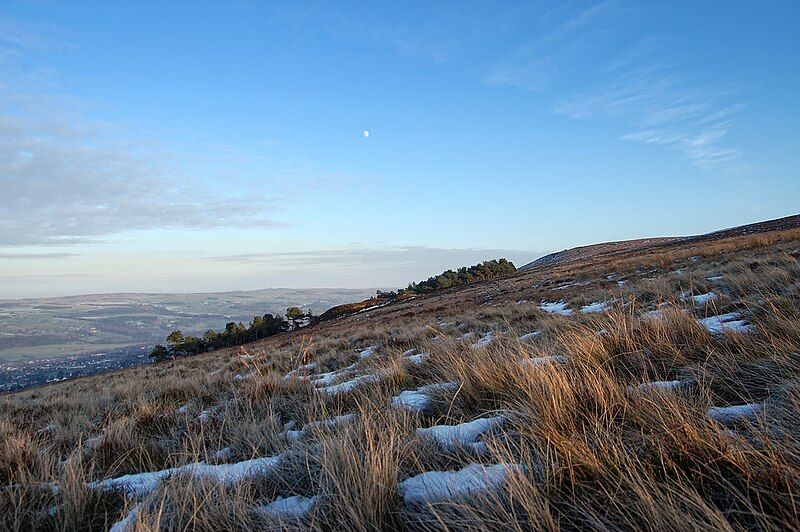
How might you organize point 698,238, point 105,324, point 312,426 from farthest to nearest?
point 105,324, point 698,238, point 312,426

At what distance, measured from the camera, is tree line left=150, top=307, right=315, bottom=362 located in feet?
102

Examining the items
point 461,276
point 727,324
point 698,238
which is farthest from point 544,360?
point 698,238

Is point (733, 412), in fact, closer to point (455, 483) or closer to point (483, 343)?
point (455, 483)

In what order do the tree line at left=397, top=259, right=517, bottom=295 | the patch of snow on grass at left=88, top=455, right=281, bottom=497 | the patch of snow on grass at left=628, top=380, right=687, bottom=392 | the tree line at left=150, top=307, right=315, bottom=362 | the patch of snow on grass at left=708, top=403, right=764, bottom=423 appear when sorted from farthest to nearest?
the tree line at left=397, top=259, right=517, bottom=295 → the tree line at left=150, top=307, right=315, bottom=362 → the patch of snow on grass at left=628, top=380, right=687, bottom=392 → the patch of snow on grass at left=88, top=455, right=281, bottom=497 → the patch of snow on grass at left=708, top=403, right=764, bottom=423

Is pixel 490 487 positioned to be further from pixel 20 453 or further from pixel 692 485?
pixel 20 453

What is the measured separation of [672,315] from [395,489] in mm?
3822

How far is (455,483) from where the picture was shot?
5.93 feet

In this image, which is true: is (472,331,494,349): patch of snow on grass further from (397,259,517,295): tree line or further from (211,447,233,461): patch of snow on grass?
(397,259,517,295): tree line

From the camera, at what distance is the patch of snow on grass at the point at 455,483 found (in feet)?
5.47

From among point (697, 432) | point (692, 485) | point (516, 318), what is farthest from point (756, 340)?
point (516, 318)

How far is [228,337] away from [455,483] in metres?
33.7

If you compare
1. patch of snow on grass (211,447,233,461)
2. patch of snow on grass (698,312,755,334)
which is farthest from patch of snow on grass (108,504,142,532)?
patch of snow on grass (698,312,755,334)

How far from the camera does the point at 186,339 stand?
32312 millimetres

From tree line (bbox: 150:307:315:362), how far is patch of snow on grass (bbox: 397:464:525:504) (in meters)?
30.5
